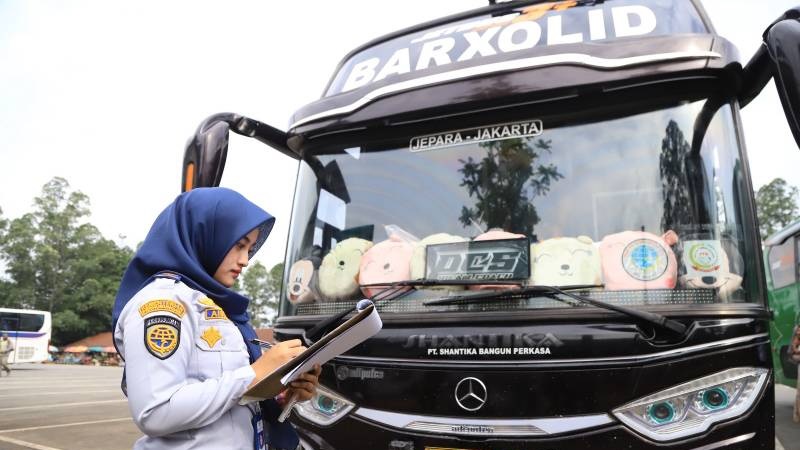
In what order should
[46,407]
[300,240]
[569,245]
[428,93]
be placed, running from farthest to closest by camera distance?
[46,407] → [300,240] → [428,93] → [569,245]

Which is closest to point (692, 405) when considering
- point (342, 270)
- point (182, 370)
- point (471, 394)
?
point (471, 394)

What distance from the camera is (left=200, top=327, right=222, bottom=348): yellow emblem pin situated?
5.90ft

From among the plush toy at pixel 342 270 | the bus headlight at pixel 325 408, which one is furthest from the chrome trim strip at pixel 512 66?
the bus headlight at pixel 325 408

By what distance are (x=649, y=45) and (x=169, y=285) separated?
2.38 m

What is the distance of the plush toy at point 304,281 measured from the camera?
136 inches

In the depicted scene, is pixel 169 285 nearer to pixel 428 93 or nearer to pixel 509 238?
pixel 509 238

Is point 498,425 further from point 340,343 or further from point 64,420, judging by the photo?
point 64,420

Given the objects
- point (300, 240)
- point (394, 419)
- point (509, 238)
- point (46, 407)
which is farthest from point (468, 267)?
point (46, 407)

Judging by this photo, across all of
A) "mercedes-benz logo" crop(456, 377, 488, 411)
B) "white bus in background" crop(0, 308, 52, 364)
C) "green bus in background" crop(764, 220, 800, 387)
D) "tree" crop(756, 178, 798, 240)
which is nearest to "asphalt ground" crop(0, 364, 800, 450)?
"green bus in background" crop(764, 220, 800, 387)

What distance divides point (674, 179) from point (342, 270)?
170cm

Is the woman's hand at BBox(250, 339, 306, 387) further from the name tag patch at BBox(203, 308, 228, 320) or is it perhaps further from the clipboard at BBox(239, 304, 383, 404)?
the name tag patch at BBox(203, 308, 228, 320)

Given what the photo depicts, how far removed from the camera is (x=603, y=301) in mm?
2691

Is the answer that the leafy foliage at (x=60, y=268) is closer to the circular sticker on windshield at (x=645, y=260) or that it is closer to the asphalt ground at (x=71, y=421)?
the asphalt ground at (x=71, y=421)

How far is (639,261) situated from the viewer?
2785mm
